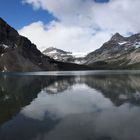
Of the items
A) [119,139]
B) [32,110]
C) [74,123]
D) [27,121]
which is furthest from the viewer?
[32,110]

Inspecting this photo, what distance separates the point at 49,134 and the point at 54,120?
19.4 ft

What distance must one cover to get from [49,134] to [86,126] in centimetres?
408

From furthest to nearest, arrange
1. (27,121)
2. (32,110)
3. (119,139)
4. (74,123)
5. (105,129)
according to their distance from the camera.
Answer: (32,110)
(27,121)
(74,123)
(105,129)
(119,139)

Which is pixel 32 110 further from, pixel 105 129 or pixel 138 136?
pixel 138 136

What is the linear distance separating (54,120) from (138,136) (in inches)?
374

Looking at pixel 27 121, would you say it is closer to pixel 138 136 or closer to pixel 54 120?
pixel 54 120

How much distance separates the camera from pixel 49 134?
21.9 metres

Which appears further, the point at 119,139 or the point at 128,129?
the point at 128,129

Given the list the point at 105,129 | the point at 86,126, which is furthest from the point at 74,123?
the point at 105,129

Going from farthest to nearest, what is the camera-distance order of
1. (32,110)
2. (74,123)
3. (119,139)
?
(32,110), (74,123), (119,139)

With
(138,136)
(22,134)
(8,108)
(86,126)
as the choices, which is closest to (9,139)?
(22,134)

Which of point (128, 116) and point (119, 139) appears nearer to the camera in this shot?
point (119, 139)

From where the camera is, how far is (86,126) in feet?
81.3

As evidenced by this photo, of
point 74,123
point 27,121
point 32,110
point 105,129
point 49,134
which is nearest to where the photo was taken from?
point 49,134
